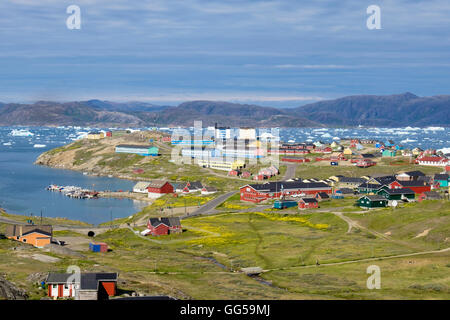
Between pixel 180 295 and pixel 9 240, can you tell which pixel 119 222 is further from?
pixel 180 295

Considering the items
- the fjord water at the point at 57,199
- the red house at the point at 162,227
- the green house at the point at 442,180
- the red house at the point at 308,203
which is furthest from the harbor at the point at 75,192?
the green house at the point at 442,180

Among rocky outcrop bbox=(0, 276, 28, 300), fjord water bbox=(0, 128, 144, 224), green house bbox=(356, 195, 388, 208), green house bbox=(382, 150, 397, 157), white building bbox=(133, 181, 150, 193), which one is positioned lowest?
fjord water bbox=(0, 128, 144, 224)

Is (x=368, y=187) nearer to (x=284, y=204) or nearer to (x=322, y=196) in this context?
(x=322, y=196)

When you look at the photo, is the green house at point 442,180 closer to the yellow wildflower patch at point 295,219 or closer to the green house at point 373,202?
the green house at point 373,202

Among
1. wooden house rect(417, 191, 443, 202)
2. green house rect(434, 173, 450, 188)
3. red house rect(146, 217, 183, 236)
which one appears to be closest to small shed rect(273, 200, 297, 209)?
wooden house rect(417, 191, 443, 202)

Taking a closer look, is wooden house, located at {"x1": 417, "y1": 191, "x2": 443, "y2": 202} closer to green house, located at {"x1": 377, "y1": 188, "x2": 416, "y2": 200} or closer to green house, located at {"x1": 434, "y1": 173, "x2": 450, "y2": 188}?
green house, located at {"x1": 377, "y1": 188, "x2": 416, "y2": 200}

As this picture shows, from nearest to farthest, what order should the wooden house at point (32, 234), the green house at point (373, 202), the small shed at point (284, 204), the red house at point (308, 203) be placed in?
1. the wooden house at point (32, 234)
2. the green house at point (373, 202)
3. the red house at point (308, 203)
4. the small shed at point (284, 204)
